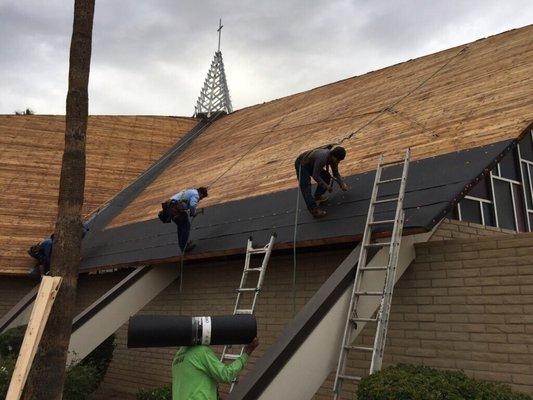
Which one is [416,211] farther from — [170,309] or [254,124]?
[254,124]

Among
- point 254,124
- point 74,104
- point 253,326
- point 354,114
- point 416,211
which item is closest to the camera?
point 253,326

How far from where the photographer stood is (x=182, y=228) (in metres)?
8.62

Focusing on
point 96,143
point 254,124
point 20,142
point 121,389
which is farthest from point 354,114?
point 20,142

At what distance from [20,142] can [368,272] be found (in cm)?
1474

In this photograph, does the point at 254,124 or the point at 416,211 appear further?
the point at 254,124

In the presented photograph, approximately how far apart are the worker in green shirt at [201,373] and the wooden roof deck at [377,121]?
4098mm

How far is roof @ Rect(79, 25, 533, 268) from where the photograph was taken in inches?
249

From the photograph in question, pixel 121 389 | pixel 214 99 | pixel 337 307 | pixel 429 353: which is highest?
pixel 214 99

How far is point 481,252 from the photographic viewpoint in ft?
18.3

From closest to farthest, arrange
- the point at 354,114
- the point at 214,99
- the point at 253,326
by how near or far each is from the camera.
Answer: the point at 253,326
the point at 354,114
the point at 214,99

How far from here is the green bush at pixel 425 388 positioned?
4.18m

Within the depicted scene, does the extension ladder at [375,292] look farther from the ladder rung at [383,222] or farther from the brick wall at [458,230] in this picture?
the brick wall at [458,230]

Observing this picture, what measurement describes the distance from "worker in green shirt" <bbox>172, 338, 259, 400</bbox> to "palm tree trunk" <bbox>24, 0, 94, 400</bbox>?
192 centimetres

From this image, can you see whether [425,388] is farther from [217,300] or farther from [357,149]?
[217,300]
